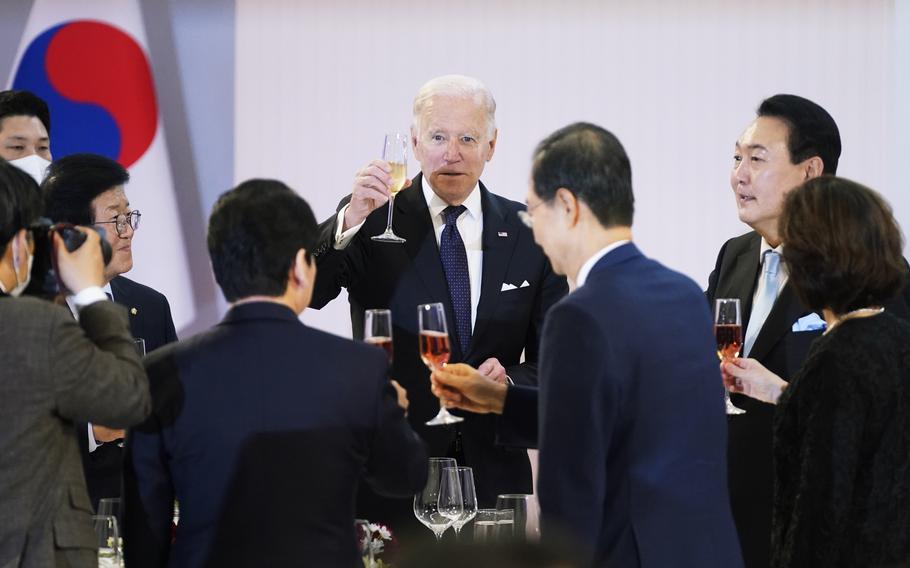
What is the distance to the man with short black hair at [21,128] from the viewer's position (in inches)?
183

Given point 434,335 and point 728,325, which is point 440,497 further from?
point 728,325

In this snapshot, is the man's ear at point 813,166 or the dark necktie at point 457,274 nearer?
the dark necktie at point 457,274

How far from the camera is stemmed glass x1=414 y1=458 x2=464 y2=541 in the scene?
2.85m

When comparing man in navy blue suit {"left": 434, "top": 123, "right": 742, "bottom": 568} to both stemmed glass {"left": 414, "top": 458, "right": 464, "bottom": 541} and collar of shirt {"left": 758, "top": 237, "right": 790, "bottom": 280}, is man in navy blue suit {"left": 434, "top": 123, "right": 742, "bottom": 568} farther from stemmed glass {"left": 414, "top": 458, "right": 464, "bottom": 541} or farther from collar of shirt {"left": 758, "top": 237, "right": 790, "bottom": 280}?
collar of shirt {"left": 758, "top": 237, "right": 790, "bottom": 280}

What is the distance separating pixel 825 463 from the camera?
268 cm

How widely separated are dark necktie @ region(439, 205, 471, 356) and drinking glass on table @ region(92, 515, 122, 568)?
1.44 metres

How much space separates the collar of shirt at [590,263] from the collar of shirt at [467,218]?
1429mm

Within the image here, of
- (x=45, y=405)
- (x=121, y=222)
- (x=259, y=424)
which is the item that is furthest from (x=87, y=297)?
(x=121, y=222)

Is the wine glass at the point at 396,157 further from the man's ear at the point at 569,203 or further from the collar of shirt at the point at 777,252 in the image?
the collar of shirt at the point at 777,252

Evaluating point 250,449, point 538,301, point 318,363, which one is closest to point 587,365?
point 318,363

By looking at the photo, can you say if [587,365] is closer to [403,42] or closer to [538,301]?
[538,301]

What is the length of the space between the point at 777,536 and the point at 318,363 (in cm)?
125

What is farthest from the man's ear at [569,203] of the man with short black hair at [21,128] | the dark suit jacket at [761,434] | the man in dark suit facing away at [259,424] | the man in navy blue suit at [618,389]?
the man with short black hair at [21,128]

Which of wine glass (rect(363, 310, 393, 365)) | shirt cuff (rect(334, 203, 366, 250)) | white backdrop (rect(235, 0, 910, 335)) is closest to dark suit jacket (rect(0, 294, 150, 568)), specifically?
wine glass (rect(363, 310, 393, 365))
